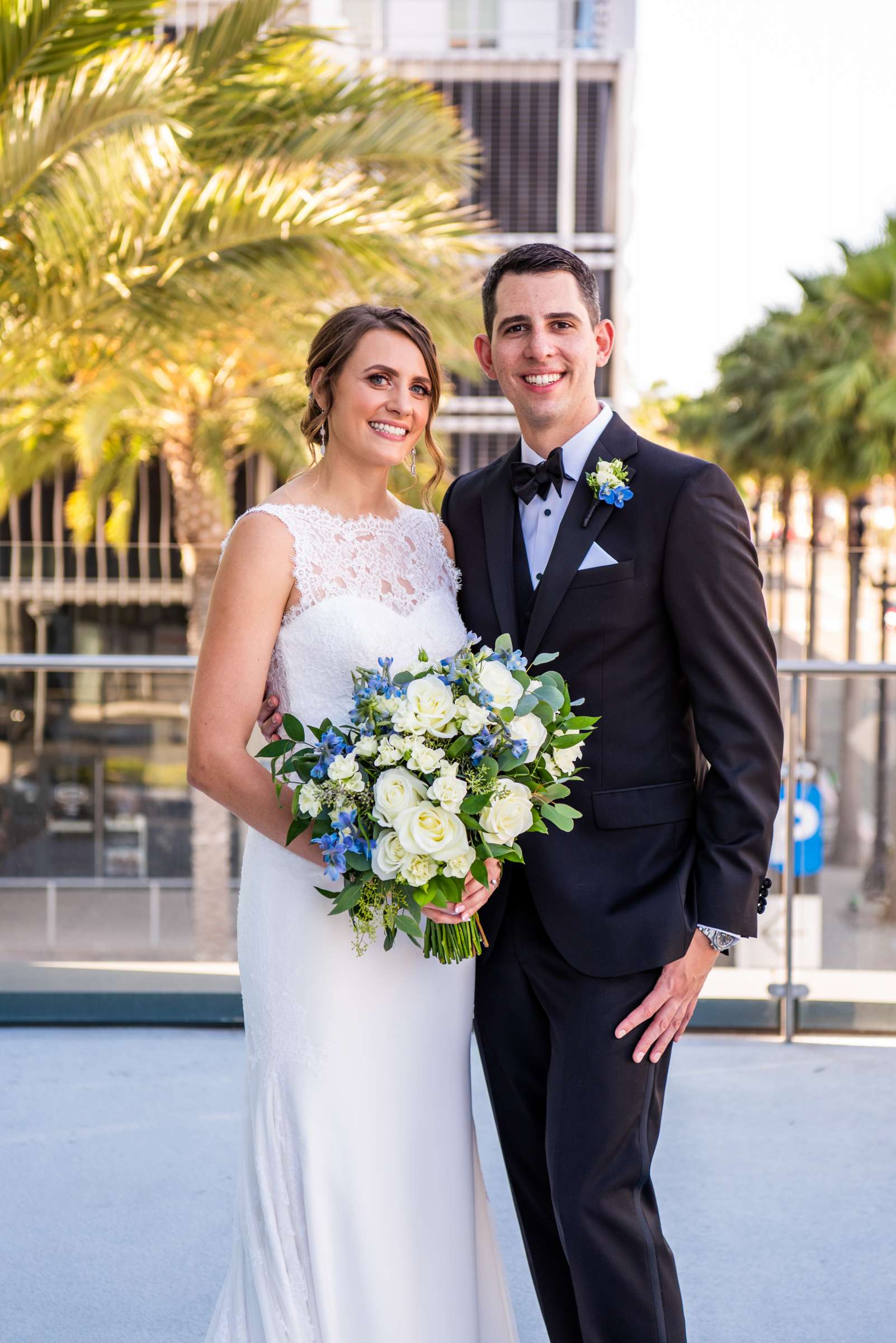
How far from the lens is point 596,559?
2.48 m

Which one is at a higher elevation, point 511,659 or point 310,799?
point 511,659

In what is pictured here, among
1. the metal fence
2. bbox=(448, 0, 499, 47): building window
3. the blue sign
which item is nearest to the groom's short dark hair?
the metal fence

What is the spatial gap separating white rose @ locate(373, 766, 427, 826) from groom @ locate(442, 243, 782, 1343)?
48cm

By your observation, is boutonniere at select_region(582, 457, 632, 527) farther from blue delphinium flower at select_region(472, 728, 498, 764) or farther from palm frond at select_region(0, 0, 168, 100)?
palm frond at select_region(0, 0, 168, 100)

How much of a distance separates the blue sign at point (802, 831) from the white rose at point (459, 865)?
295 centimetres

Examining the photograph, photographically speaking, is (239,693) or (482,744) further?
(239,693)

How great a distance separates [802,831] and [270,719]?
381 centimetres

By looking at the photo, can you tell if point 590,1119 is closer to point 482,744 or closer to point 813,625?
point 482,744

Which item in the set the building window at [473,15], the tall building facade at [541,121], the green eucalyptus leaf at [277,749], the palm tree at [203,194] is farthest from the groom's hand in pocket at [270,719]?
the building window at [473,15]

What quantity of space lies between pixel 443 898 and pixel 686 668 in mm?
669

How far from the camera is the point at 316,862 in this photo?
2.51 metres

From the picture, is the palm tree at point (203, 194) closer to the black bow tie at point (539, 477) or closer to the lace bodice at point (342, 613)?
the lace bodice at point (342, 613)

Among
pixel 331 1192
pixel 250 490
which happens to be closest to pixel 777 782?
pixel 331 1192

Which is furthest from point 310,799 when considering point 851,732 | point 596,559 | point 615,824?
point 851,732
